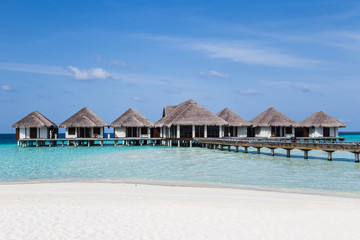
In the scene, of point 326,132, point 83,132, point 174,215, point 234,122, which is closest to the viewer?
point 174,215

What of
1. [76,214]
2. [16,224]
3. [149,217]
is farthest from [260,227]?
[16,224]

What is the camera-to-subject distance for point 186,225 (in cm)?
712

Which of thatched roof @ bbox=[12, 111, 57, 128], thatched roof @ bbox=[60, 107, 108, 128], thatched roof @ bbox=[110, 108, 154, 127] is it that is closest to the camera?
thatched roof @ bbox=[12, 111, 57, 128]

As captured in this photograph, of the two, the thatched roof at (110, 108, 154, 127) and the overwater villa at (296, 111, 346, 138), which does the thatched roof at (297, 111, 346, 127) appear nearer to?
the overwater villa at (296, 111, 346, 138)

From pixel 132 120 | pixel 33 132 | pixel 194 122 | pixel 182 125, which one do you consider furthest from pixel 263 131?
pixel 33 132

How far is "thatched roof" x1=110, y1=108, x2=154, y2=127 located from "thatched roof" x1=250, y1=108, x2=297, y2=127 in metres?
14.2

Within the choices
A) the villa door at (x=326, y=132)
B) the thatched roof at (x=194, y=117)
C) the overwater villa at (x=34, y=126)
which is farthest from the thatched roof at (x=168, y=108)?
the villa door at (x=326, y=132)

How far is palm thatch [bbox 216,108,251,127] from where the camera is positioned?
4444 centimetres

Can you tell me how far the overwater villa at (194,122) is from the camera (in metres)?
38.2

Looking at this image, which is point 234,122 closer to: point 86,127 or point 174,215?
point 86,127

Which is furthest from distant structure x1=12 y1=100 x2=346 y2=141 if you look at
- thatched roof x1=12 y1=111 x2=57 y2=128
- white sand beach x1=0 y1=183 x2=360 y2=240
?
white sand beach x1=0 y1=183 x2=360 y2=240

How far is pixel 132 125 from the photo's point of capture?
42.9 metres

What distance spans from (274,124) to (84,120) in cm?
2331

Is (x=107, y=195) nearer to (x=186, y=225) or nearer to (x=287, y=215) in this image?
(x=186, y=225)
